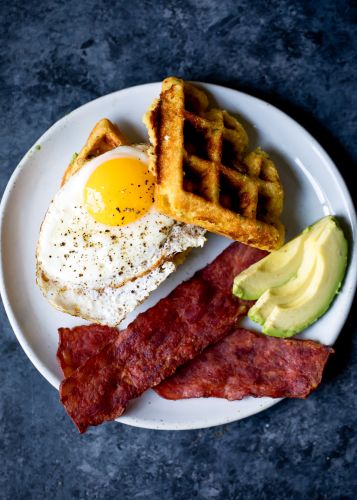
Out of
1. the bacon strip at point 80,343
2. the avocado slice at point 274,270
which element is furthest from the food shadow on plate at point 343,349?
the bacon strip at point 80,343

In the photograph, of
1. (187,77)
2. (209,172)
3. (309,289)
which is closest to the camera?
(209,172)

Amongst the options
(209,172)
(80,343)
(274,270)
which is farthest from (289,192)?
(80,343)

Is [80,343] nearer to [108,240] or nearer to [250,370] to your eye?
[108,240]

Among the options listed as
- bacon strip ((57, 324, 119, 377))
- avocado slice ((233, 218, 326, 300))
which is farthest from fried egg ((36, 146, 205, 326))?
avocado slice ((233, 218, 326, 300))

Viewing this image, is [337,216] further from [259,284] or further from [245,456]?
[245,456]

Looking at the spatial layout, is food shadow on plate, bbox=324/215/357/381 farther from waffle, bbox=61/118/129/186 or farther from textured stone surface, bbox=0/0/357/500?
waffle, bbox=61/118/129/186

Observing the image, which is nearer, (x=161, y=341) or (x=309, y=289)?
(x=309, y=289)
